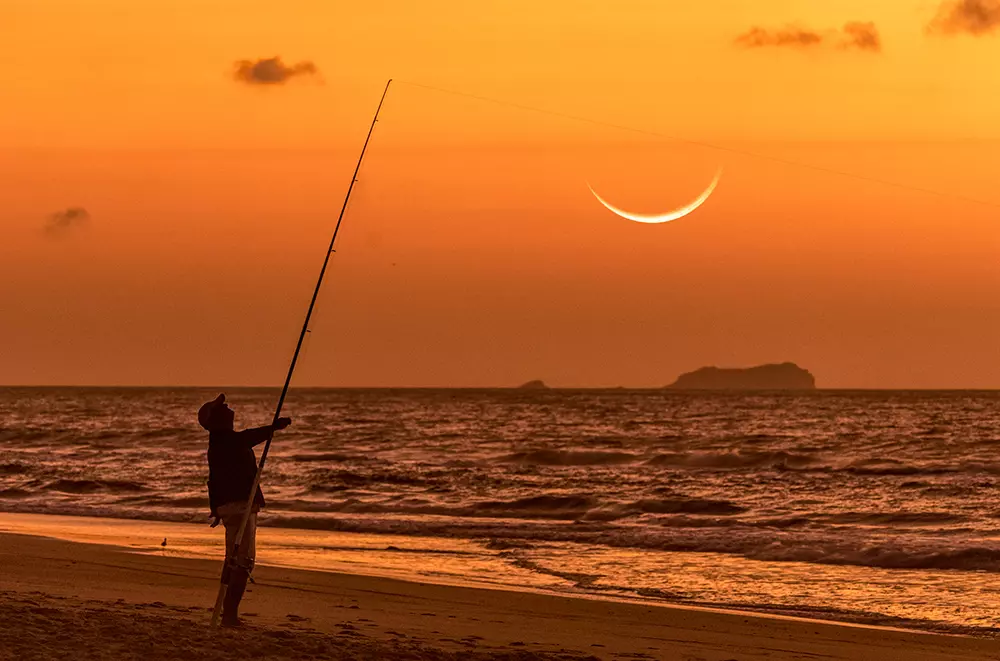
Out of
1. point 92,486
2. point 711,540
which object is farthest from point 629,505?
point 92,486

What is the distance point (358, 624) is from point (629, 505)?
14.6 meters

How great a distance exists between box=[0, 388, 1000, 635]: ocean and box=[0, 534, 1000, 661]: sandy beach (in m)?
1.13

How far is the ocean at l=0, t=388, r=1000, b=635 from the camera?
44.1 feet

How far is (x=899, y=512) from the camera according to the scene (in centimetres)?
2248

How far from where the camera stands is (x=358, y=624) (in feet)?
30.6

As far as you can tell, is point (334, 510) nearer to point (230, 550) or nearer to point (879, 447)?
point (230, 550)

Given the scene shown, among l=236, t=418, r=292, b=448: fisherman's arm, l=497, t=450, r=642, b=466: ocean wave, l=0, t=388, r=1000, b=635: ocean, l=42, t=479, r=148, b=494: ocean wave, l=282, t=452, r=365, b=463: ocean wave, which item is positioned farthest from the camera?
l=497, t=450, r=642, b=466: ocean wave

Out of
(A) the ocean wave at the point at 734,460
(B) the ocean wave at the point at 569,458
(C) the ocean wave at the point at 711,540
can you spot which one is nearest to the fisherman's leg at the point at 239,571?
(C) the ocean wave at the point at 711,540

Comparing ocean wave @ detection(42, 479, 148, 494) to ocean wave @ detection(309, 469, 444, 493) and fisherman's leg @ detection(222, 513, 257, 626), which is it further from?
fisherman's leg @ detection(222, 513, 257, 626)

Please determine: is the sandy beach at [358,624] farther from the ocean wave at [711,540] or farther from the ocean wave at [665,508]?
the ocean wave at [665,508]

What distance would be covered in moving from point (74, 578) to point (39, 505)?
11800 millimetres

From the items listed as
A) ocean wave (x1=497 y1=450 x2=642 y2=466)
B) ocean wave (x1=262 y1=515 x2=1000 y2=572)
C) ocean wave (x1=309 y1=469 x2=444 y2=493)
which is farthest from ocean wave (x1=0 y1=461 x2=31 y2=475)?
ocean wave (x1=497 y1=450 x2=642 y2=466)

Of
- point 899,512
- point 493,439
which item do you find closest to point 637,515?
point 899,512

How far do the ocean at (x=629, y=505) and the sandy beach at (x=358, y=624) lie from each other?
3.72 ft
